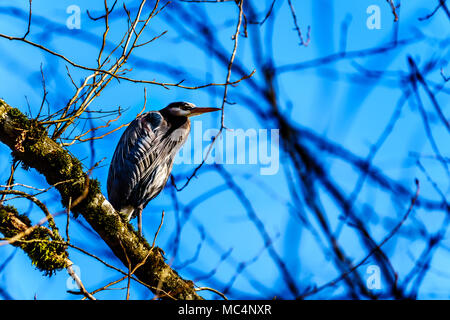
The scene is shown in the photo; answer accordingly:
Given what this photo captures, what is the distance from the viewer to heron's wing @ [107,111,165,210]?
4004 millimetres

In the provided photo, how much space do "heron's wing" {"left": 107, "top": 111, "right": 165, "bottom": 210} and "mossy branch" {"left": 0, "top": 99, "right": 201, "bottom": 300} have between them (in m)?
1.35

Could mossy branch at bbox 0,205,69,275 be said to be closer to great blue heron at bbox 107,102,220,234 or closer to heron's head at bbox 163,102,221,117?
great blue heron at bbox 107,102,220,234

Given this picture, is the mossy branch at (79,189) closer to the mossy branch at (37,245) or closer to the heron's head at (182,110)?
the mossy branch at (37,245)

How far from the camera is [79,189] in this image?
8.32 ft

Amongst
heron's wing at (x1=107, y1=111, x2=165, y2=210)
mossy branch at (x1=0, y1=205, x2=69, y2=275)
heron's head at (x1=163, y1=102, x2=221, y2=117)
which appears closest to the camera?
mossy branch at (x1=0, y1=205, x2=69, y2=275)

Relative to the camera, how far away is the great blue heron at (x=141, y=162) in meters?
4.01

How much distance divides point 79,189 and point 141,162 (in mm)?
1539

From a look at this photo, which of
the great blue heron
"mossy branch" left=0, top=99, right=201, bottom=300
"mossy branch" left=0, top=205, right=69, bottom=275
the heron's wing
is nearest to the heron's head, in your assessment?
the great blue heron

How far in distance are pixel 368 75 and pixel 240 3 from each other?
81 cm

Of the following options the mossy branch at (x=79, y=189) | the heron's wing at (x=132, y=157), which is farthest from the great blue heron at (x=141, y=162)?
the mossy branch at (x=79, y=189)

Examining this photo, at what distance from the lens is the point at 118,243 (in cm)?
261

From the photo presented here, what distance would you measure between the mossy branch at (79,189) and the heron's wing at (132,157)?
1.35 m
